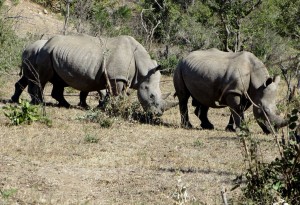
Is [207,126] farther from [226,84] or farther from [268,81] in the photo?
[268,81]

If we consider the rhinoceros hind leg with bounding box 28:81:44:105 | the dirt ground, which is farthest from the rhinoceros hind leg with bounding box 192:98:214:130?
the rhinoceros hind leg with bounding box 28:81:44:105

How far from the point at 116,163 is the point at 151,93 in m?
5.05

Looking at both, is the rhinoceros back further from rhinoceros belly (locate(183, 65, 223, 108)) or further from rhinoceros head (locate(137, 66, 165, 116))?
rhinoceros belly (locate(183, 65, 223, 108))

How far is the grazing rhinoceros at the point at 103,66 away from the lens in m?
13.4

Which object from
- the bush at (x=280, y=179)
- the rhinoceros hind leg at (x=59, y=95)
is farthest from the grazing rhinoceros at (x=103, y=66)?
the bush at (x=280, y=179)

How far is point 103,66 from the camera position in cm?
1350

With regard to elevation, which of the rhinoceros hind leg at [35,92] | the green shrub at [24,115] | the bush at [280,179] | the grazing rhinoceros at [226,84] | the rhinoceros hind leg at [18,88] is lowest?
the rhinoceros hind leg at [18,88]

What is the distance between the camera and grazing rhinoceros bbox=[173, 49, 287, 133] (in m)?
12.0

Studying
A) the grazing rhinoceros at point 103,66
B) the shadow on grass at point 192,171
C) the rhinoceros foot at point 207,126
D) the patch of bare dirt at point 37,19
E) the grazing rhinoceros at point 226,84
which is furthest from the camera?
the patch of bare dirt at point 37,19

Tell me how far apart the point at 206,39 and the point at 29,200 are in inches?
775

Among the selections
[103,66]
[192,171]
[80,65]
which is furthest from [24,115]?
[192,171]

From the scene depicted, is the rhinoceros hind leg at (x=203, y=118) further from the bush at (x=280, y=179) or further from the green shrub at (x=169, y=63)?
the green shrub at (x=169, y=63)

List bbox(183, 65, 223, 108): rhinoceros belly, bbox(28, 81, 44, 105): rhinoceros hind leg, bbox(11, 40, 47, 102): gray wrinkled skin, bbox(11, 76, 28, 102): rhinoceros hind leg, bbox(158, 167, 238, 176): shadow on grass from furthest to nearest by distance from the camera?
bbox(11, 76, 28, 102): rhinoceros hind leg → bbox(11, 40, 47, 102): gray wrinkled skin → bbox(28, 81, 44, 105): rhinoceros hind leg → bbox(183, 65, 223, 108): rhinoceros belly → bbox(158, 167, 238, 176): shadow on grass

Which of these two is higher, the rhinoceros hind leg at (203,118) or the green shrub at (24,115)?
the green shrub at (24,115)
